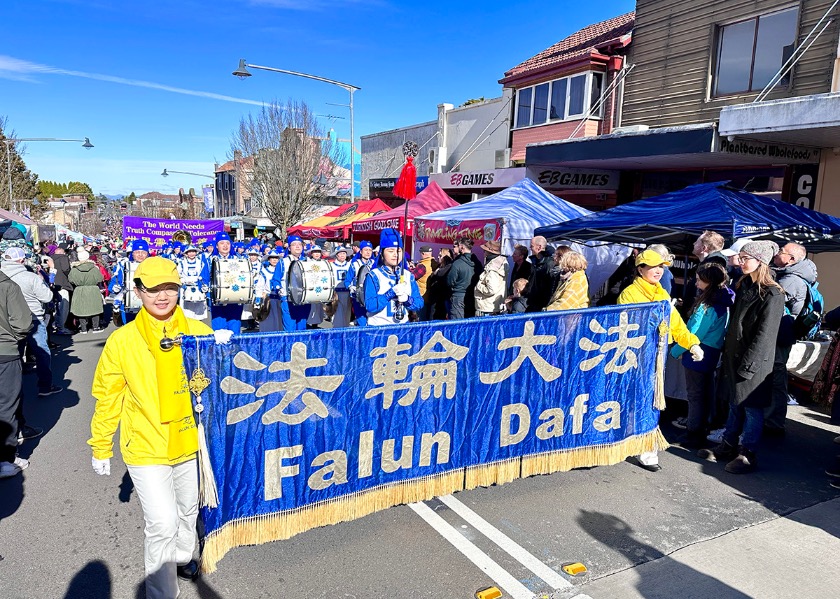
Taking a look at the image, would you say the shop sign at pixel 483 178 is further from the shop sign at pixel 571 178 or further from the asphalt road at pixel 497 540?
the asphalt road at pixel 497 540

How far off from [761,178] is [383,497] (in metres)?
11.4

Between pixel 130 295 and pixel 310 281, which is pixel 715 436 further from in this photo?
pixel 130 295

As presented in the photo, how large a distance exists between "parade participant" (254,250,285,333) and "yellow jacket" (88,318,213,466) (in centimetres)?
594

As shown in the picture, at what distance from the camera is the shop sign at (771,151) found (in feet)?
32.0

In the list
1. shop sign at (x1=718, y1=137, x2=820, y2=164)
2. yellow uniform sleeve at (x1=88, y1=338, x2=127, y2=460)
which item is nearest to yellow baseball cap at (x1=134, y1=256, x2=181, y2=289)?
yellow uniform sleeve at (x1=88, y1=338, x2=127, y2=460)

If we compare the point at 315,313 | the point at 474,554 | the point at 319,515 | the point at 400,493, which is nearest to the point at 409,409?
the point at 400,493

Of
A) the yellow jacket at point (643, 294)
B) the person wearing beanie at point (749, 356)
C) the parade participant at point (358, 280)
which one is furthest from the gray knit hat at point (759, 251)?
the parade participant at point (358, 280)

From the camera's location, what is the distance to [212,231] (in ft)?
59.6

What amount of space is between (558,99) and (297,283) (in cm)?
1185

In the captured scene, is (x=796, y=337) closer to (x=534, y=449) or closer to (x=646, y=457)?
(x=646, y=457)

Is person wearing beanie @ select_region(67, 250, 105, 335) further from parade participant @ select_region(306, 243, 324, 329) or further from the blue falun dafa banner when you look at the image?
the blue falun dafa banner

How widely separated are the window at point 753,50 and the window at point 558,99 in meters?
3.60

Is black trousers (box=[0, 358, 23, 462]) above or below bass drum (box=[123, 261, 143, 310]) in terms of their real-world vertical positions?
below

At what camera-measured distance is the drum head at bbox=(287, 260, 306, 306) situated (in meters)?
8.20
